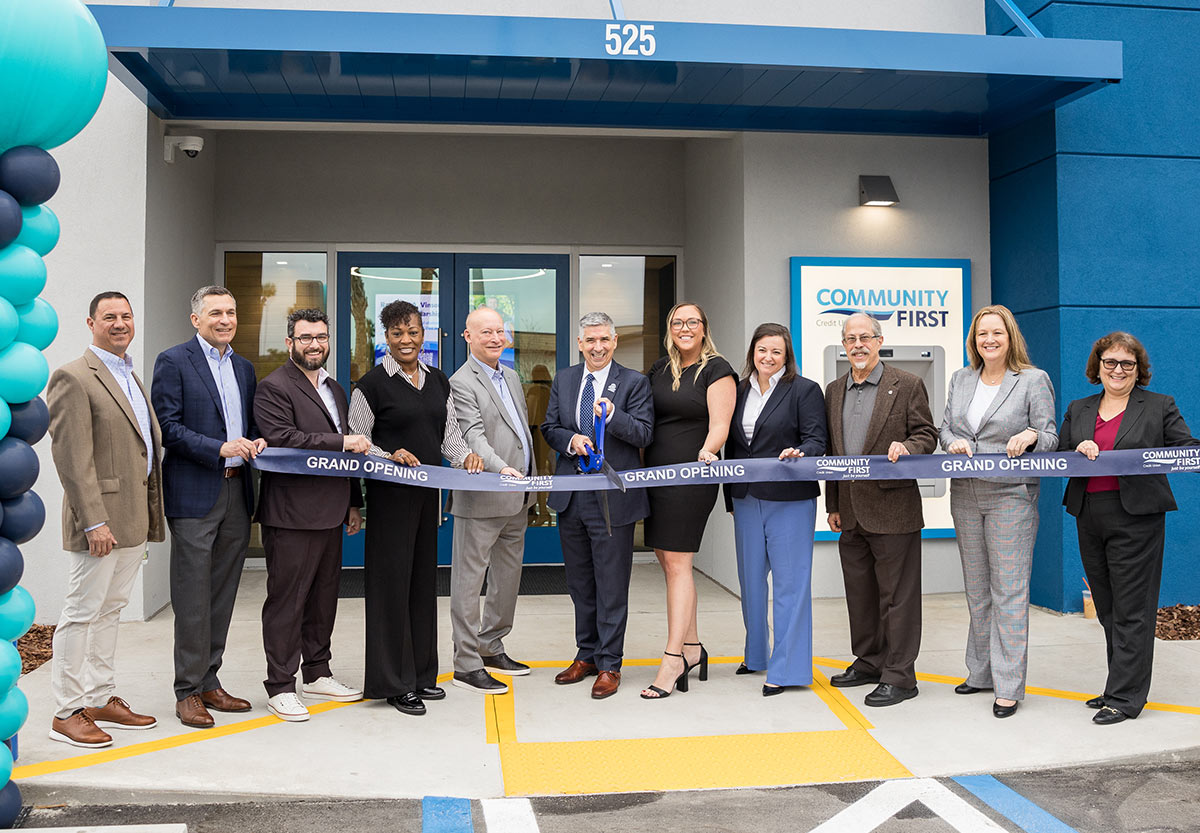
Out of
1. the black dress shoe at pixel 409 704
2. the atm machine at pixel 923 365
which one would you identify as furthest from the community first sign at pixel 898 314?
the black dress shoe at pixel 409 704

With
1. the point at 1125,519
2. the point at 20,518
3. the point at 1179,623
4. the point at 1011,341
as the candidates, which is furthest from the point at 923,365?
the point at 20,518

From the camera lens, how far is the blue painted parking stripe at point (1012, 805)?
3.67 metres

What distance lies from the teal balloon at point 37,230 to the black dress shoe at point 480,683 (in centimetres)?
284

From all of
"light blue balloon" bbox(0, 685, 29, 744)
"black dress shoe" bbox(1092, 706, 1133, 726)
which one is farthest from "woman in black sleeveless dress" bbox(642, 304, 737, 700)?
"light blue balloon" bbox(0, 685, 29, 744)

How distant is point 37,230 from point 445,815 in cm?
268

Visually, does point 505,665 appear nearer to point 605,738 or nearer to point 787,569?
point 605,738

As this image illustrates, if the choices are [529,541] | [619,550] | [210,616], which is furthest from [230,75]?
[529,541]

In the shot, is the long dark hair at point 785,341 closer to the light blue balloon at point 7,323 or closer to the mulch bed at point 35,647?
the light blue balloon at point 7,323

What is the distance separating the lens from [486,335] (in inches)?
206

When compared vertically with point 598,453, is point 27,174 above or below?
above

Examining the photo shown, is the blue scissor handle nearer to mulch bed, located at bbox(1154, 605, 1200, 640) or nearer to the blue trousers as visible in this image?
the blue trousers

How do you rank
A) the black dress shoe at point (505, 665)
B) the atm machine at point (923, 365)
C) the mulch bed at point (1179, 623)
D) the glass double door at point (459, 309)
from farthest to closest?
the glass double door at point (459, 309), the atm machine at point (923, 365), the mulch bed at point (1179, 623), the black dress shoe at point (505, 665)

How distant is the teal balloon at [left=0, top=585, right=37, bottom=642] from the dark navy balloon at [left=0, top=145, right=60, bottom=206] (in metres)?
1.44

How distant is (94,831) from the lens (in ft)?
10.7
